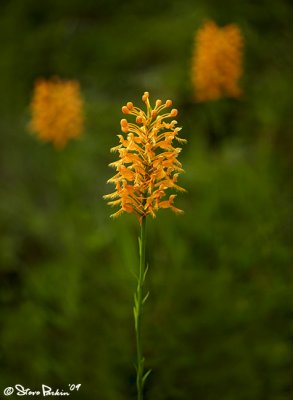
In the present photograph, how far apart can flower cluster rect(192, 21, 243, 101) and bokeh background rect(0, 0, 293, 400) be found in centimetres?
61

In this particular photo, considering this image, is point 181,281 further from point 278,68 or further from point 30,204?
point 278,68

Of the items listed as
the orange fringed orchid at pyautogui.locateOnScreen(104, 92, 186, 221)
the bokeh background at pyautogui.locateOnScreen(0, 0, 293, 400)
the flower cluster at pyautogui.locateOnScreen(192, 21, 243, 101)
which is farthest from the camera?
the flower cluster at pyautogui.locateOnScreen(192, 21, 243, 101)

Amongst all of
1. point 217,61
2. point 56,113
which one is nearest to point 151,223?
point 56,113

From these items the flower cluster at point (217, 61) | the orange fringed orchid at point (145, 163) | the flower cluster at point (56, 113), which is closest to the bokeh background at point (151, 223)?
the flower cluster at point (56, 113)

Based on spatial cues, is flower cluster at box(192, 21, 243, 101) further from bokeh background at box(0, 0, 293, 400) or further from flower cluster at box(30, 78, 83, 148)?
flower cluster at box(30, 78, 83, 148)

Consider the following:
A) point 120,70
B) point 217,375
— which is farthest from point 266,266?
point 120,70

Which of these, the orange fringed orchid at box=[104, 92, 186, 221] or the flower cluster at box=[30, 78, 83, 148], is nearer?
the orange fringed orchid at box=[104, 92, 186, 221]

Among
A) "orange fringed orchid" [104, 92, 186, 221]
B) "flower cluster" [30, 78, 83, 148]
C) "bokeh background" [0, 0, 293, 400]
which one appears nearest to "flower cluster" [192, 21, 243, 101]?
"bokeh background" [0, 0, 293, 400]

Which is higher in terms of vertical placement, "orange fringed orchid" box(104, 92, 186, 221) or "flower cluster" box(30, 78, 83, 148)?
"flower cluster" box(30, 78, 83, 148)

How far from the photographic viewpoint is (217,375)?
12.9 ft

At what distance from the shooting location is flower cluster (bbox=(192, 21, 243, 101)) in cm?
529

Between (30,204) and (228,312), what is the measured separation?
3.60 meters

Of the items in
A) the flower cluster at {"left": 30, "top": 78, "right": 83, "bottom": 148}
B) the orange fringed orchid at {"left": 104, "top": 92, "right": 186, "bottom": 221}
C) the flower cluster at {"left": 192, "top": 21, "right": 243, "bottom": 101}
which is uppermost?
the flower cluster at {"left": 192, "top": 21, "right": 243, "bottom": 101}

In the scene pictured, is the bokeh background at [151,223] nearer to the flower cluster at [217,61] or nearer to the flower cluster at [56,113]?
the flower cluster at [56,113]
